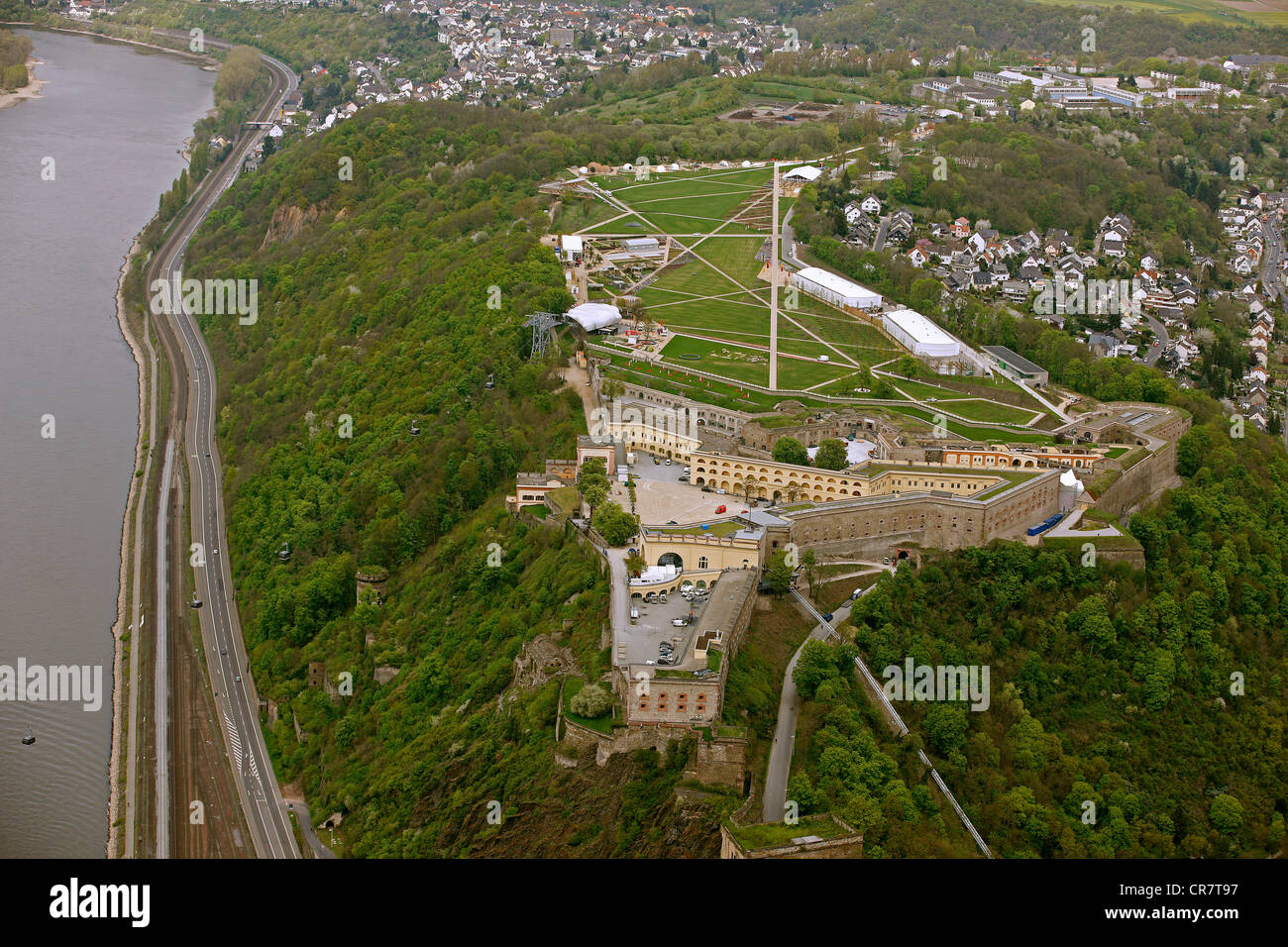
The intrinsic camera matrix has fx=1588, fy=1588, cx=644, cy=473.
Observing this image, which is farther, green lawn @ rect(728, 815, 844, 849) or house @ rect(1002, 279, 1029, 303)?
house @ rect(1002, 279, 1029, 303)

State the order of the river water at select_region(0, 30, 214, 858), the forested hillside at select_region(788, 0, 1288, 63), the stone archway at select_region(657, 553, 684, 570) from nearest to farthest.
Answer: the stone archway at select_region(657, 553, 684, 570) → the river water at select_region(0, 30, 214, 858) → the forested hillside at select_region(788, 0, 1288, 63)

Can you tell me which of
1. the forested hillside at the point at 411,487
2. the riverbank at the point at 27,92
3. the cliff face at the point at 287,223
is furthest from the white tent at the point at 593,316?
the riverbank at the point at 27,92

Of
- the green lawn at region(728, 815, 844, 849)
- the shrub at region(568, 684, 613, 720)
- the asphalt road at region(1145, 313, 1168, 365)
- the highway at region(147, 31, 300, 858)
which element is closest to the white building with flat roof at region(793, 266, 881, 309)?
the asphalt road at region(1145, 313, 1168, 365)

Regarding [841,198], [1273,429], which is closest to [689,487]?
[1273,429]

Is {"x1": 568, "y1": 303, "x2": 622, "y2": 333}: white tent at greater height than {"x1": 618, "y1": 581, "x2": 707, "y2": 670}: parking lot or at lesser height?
greater

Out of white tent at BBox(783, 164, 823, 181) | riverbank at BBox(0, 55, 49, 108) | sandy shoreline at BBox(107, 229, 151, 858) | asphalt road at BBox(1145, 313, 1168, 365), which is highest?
riverbank at BBox(0, 55, 49, 108)

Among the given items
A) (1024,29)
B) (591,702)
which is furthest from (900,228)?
(1024,29)

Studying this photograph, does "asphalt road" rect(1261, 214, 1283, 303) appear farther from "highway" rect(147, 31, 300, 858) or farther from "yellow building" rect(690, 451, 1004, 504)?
"highway" rect(147, 31, 300, 858)

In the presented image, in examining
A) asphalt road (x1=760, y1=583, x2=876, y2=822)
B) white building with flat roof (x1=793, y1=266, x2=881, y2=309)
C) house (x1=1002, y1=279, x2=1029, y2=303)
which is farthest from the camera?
house (x1=1002, y1=279, x2=1029, y2=303)

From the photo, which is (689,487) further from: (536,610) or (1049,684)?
(1049,684)
